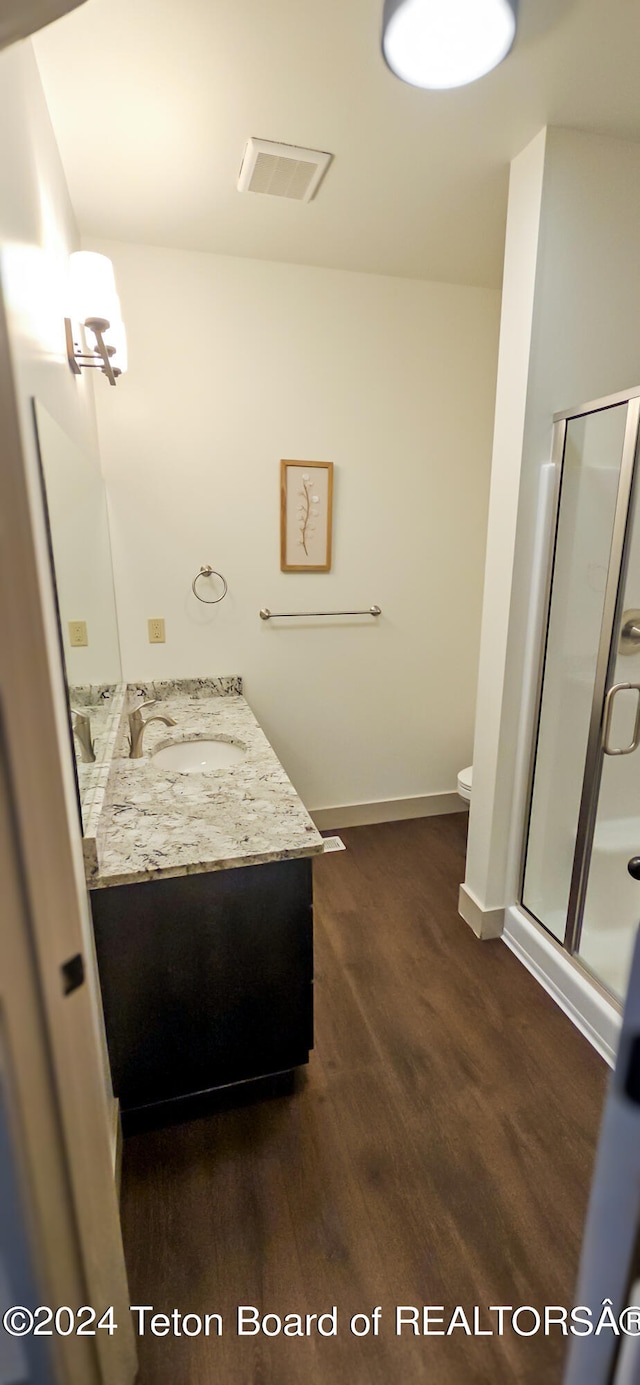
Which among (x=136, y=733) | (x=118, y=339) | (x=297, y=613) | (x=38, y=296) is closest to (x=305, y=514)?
(x=297, y=613)

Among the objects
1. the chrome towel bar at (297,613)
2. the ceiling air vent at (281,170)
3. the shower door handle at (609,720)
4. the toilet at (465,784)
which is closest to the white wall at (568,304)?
the shower door handle at (609,720)

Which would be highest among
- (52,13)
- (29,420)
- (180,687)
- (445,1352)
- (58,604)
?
(52,13)

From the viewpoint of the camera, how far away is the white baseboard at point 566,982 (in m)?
1.67

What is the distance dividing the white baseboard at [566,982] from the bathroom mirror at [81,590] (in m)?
1.52

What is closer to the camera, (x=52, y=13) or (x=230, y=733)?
(x=52, y=13)

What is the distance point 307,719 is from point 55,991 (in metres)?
2.19

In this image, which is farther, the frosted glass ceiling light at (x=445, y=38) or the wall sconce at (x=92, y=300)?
the wall sconce at (x=92, y=300)

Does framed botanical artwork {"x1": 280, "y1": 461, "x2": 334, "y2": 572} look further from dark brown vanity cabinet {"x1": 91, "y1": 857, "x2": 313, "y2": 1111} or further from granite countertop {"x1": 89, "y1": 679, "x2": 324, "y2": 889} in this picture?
dark brown vanity cabinet {"x1": 91, "y1": 857, "x2": 313, "y2": 1111}

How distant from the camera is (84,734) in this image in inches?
53.4

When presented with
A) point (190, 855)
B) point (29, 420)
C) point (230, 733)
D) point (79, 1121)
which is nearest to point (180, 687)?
point (230, 733)

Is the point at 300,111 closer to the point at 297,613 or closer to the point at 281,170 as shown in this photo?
the point at 281,170

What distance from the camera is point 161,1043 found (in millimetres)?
1360

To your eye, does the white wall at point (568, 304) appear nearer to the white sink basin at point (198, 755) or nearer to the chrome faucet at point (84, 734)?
the white sink basin at point (198, 755)

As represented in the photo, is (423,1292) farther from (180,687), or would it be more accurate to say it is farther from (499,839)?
(180,687)
